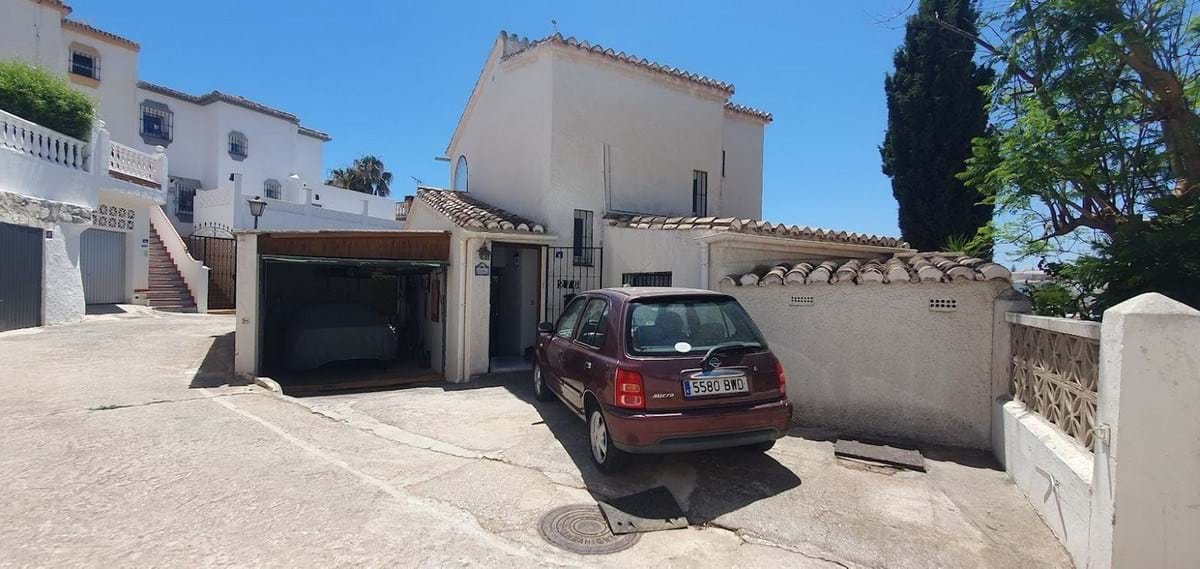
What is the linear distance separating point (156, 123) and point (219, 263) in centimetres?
1201

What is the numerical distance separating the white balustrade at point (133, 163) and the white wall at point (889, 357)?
17.5 metres

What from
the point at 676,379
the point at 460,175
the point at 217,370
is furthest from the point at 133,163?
the point at 676,379

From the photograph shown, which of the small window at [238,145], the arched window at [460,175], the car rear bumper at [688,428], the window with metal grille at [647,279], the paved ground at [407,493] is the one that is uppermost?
the small window at [238,145]

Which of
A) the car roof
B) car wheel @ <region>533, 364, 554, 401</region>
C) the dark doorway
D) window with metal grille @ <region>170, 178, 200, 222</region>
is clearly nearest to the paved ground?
car wheel @ <region>533, 364, 554, 401</region>

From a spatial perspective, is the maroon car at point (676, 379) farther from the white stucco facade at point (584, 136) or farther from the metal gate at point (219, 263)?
the metal gate at point (219, 263)

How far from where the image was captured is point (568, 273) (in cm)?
1039

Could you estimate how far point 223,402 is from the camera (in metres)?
6.84

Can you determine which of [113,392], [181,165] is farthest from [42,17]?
[113,392]

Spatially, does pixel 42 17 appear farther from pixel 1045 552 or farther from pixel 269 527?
pixel 1045 552

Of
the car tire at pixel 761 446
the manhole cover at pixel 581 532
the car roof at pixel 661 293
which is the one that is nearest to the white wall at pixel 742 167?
the car roof at pixel 661 293

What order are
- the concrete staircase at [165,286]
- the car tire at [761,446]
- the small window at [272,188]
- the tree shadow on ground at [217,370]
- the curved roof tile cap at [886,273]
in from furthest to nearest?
the small window at [272,188]
the concrete staircase at [165,286]
the tree shadow on ground at [217,370]
the curved roof tile cap at [886,273]
the car tire at [761,446]

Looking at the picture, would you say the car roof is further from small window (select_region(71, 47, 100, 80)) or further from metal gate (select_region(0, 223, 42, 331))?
small window (select_region(71, 47, 100, 80))

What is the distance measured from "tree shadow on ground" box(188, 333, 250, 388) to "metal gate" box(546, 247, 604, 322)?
509cm

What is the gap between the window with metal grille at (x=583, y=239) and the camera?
34.2 ft
